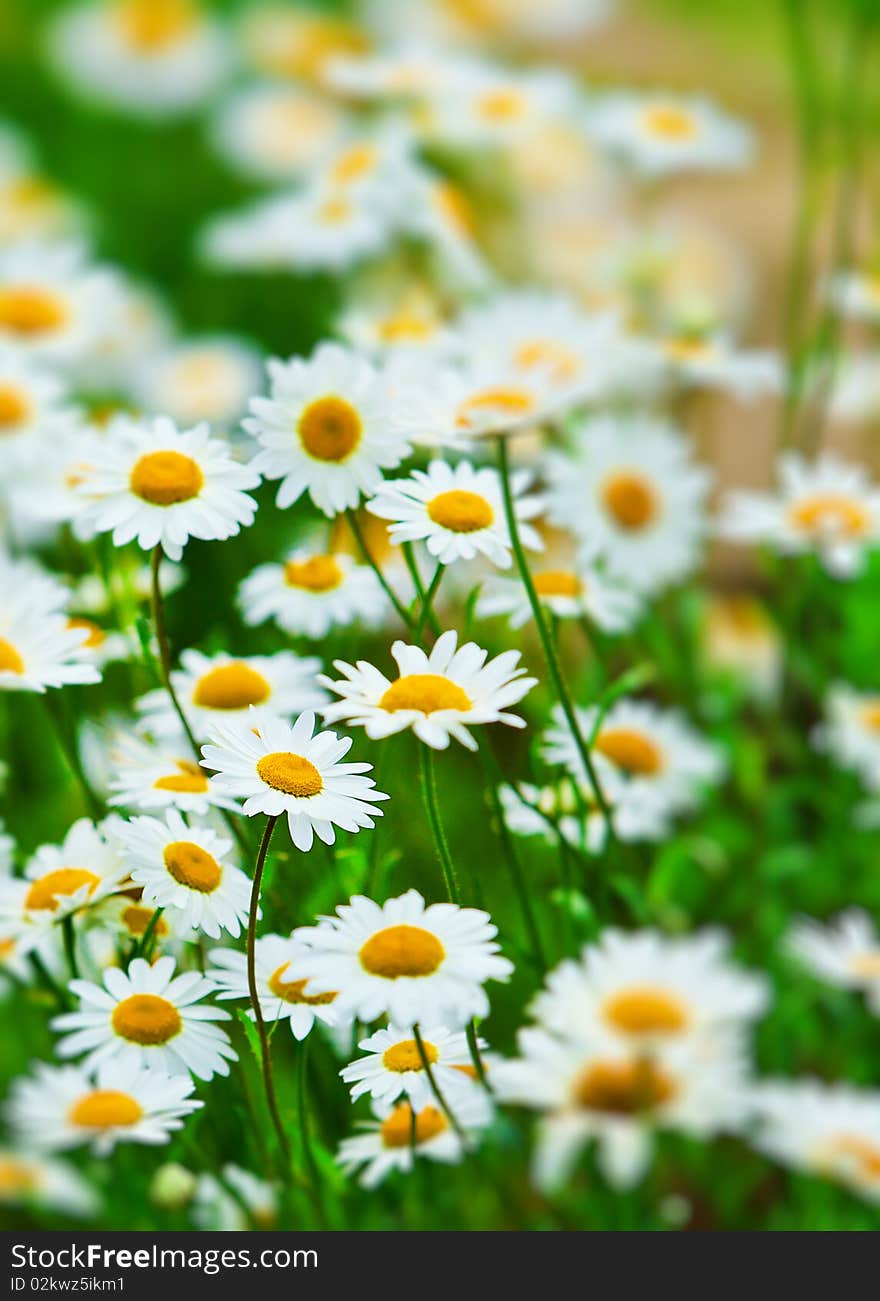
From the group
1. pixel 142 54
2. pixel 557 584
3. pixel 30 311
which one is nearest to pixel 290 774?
pixel 557 584

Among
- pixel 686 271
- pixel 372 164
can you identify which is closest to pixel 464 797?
pixel 372 164

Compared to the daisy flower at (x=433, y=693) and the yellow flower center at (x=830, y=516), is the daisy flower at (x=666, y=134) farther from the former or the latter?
the daisy flower at (x=433, y=693)

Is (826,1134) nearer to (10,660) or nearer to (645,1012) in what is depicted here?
(645,1012)

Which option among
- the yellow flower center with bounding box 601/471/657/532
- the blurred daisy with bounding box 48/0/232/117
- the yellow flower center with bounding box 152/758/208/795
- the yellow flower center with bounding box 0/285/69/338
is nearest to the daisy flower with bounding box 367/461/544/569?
the yellow flower center with bounding box 152/758/208/795

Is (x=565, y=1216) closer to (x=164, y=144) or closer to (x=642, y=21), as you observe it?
(x=164, y=144)

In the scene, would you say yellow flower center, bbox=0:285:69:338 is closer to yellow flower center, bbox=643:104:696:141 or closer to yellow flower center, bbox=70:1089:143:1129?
yellow flower center, bbox=643:104:696:141

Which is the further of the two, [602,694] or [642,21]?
[642,21]
